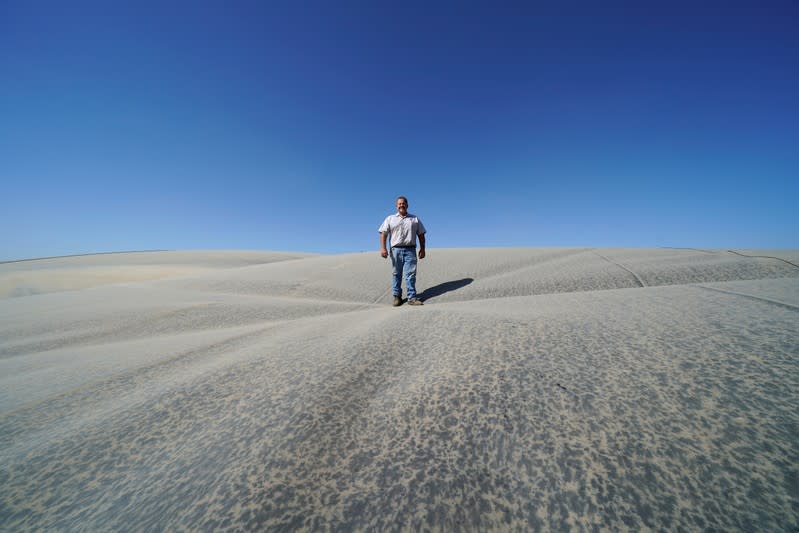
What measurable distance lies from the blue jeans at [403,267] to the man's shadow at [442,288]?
0.70 feet

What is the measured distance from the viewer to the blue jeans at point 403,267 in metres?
3.25

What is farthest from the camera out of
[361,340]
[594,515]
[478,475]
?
[361,340]

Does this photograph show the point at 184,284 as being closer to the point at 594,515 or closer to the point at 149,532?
the point at 149,532

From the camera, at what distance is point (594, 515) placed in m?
0.60

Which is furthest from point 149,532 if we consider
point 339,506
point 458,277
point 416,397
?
point 458,277

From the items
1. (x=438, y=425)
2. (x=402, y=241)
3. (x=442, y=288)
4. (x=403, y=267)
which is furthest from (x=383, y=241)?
(x=438, y=425)

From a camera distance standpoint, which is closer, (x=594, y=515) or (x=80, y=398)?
(x=594, y=515)

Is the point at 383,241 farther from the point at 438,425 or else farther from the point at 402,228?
the point at 438,425

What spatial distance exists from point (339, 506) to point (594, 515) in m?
0.56

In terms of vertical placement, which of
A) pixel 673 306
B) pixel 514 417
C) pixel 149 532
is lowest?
pixel 149 532

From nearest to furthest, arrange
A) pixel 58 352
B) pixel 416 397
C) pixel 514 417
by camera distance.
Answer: pixel 514 417
pixel 416 397
pixel 58 352

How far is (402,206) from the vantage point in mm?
3582

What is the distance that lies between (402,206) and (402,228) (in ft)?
1.06

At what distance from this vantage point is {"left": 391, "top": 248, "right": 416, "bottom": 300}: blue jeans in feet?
10.7
